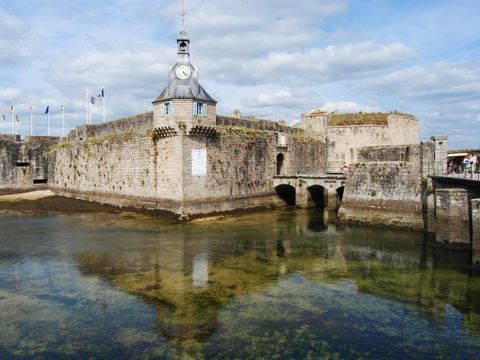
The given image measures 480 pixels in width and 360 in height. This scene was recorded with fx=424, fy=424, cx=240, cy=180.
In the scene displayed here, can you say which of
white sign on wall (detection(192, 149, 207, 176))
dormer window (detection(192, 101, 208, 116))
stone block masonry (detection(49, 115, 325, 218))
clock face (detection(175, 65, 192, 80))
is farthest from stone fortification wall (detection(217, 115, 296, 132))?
clock face (detection(175, 65, 192, 80))

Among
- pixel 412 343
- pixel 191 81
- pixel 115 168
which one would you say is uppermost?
pixel 191 81

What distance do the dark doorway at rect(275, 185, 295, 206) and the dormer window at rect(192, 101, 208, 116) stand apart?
25.7 feet

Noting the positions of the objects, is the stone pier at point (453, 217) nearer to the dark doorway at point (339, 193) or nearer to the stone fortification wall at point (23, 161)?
the dark doorway at point (339, 193)

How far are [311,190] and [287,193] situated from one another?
1710 millimetres

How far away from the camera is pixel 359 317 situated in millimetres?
8594

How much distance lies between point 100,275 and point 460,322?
872 cm

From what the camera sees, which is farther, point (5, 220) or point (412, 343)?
point (5, 220)

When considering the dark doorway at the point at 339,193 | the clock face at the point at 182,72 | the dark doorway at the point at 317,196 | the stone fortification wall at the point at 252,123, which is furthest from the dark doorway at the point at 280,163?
the clock face at the point at 182,72

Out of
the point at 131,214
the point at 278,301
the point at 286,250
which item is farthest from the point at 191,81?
the point at 278,301

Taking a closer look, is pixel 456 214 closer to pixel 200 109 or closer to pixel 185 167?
pixel 185 167

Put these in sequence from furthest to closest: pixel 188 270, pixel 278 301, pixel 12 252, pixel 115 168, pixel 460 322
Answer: pixel 115 168, pixel 12 252, pixel 188 270, pixel 278 301, pixel 460 322

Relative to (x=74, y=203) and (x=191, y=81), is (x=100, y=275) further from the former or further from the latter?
(x=74, y=203)

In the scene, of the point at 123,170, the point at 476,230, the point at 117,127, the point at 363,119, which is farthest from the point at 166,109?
the point at 363,119

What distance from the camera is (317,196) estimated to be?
26266 millimetres
